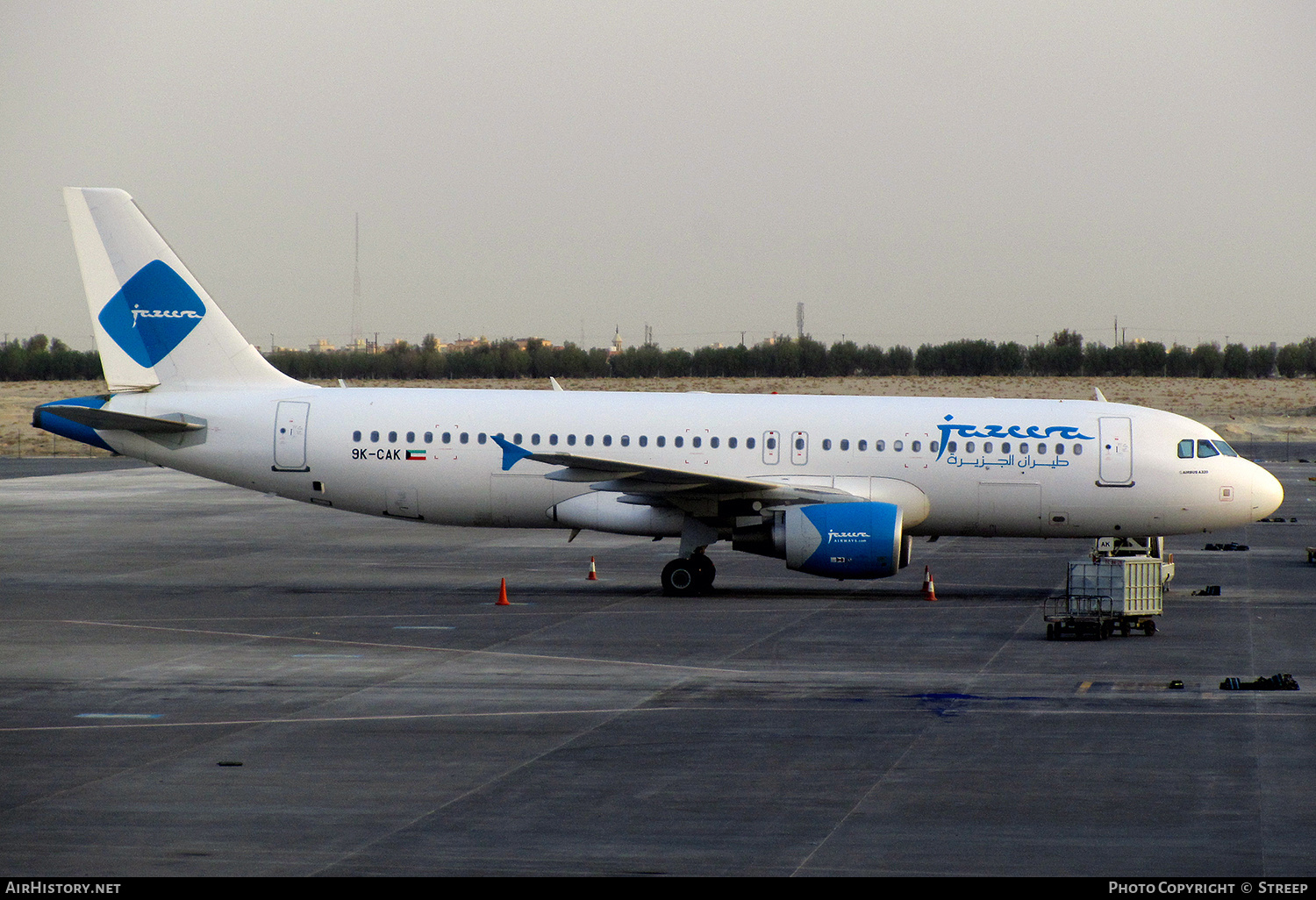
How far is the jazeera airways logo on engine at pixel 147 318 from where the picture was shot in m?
29.8

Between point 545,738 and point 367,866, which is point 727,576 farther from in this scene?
point 367,866

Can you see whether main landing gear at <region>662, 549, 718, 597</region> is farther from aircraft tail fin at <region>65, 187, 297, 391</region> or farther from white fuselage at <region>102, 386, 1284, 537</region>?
aircraft tail fin at <region>65, 187, 297, 391</region>

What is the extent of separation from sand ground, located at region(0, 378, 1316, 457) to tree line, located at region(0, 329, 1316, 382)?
2501 mm

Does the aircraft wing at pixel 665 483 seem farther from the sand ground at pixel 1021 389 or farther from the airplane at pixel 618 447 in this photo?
the sand ground at pixel 1021 389

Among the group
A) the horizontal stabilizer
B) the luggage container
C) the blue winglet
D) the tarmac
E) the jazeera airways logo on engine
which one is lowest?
the tarmac

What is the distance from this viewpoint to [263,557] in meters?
34.6

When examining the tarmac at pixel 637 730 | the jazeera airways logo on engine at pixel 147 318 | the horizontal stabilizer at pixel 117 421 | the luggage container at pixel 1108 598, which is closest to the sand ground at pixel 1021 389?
the jazeera airways logo on engine at pixel 147 318

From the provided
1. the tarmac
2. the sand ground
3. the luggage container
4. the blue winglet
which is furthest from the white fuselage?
the sand ground

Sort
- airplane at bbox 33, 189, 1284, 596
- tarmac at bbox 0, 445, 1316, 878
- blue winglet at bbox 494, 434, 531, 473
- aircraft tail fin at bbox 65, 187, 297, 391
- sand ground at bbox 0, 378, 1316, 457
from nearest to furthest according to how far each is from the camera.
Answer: tarmac at bbox 0, 445, 1316, 878 → airplane at bbox 33, 189, 1284, 596 → blue winglet at bbox 494, 434, 531, 473 → aircraft tail fin at bbox 65, 187, 297, 391 → sand ground at bbox 0, 378, 1316, 457

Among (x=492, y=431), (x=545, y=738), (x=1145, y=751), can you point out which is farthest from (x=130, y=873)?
(x=492, y=431)

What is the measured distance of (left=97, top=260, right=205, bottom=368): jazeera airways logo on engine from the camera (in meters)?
29.8

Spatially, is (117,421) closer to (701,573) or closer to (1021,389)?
(701,573)

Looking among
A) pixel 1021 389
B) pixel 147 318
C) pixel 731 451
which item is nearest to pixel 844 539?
pixel 731 451
